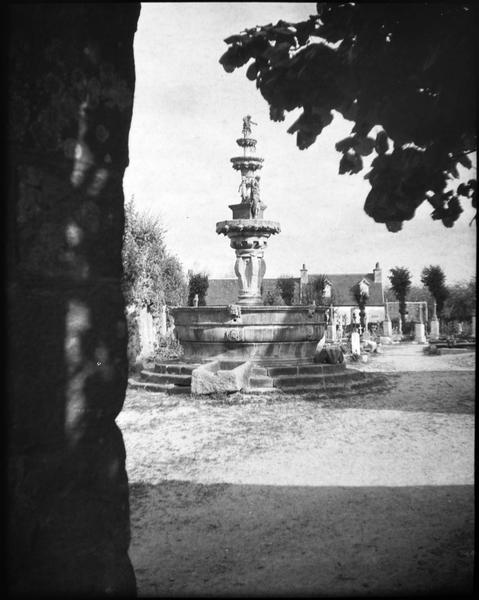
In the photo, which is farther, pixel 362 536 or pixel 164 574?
pixel 362 536

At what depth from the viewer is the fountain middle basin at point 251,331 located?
502 inches

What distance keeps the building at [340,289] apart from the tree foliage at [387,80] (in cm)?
5493

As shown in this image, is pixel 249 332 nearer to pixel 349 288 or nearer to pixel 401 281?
pixel 401 281

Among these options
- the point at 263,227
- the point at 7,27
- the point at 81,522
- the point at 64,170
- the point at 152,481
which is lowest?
the point at 152,481

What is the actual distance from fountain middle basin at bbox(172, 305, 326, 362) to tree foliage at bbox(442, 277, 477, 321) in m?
27.4

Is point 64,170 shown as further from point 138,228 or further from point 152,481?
point 138,228

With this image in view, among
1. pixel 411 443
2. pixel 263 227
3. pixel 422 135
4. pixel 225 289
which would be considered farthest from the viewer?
pixel 225 289

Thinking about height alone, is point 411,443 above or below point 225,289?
below

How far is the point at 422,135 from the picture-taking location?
270cm

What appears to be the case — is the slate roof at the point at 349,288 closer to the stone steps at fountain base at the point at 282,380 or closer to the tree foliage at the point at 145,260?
the tree foliage at the point at 145,260

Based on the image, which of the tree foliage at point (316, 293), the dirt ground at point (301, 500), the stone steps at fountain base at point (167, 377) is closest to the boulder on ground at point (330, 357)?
the stone steps at fountain base at point (167, 377)

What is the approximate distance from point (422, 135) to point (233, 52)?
43.8 inches

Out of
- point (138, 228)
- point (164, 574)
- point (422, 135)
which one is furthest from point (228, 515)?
point (138, 228)

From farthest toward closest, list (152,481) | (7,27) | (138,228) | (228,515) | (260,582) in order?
(138,228)
(152,481)
(228,515)
(260,582)
(7,27)
